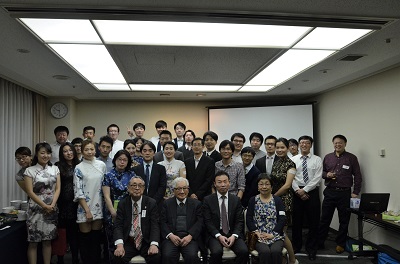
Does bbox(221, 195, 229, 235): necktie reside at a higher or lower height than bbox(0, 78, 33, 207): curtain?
lower

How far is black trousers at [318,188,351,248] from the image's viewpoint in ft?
14.8

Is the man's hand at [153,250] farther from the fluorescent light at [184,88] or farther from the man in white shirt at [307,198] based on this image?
the fluorescent light at [184,88]

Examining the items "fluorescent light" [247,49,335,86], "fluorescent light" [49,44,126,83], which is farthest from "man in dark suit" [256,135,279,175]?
"fluorescent light" [49,44,126,83]

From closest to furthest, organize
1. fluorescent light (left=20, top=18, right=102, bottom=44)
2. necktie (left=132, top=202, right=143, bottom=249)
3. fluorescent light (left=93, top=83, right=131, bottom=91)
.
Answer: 1. fluorescent light (left=20, top=18, right=102, bottom=44)
2. necktie (left=132, top=202, right=143, bottom=249)
3. fluorescent light (left=93, top=83, right=131, bottom=91)

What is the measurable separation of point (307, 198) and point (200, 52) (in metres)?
2.55

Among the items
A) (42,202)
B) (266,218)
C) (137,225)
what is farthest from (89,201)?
(266,218)

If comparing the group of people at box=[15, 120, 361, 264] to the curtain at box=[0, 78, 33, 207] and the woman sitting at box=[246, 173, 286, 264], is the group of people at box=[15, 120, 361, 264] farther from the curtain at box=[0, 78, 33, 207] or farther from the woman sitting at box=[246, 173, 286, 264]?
the curtain at box=[0, 78, 33, 207]

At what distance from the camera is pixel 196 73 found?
4445mm

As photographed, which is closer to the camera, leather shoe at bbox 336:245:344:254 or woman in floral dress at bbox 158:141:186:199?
woman in floral dress at bbox 158:141:186:199

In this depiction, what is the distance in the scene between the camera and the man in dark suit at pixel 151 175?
3.46 meters

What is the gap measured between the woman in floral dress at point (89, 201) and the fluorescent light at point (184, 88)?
83.0 inches

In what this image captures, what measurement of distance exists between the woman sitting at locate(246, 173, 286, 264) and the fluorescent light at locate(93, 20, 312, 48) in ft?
4.62

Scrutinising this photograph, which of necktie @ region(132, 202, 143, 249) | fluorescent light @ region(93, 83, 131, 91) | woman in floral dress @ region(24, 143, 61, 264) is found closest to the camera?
necktie @ region(132, 202, 143, 249)

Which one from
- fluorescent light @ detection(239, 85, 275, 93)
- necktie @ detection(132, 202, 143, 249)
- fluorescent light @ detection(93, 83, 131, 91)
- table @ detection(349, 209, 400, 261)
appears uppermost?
fluorescent light @ detection(93, 83, 131, 91)
